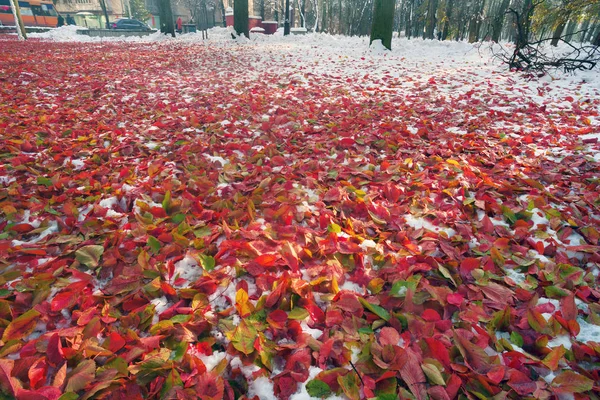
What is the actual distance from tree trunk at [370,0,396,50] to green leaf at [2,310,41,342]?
12814mm

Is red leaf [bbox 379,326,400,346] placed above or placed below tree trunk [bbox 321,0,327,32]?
below

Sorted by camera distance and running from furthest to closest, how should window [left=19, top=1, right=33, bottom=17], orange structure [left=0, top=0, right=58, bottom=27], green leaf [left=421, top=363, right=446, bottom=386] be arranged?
window [left=19, top=1, right=33, bottom=17] < orange structure [left=0, top=0, right=58, bottom=27] < green leaf [left=421, top=363, right=446, bottom=386]

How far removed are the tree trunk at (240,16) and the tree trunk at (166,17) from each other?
652 centimetres

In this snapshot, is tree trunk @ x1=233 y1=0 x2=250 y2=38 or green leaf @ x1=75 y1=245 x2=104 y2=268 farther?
tree trunk @ x1=233 y1=0 x2=250 y2=38

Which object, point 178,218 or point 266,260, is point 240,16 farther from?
point 266,260

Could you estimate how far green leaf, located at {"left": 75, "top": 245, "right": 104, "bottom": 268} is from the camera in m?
1.98

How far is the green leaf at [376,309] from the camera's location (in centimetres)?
164

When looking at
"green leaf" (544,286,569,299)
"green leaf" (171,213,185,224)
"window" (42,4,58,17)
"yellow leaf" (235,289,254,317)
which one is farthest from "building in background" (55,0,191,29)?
"green leaf" (544,286,569,299)

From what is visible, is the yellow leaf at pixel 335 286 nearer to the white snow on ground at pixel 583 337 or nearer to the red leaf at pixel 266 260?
the red leaf at pixel 266 260

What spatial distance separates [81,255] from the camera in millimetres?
2016

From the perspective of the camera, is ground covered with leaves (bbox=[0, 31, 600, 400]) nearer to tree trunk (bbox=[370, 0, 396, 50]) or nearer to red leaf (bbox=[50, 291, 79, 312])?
red leaf (bbox=[50, 291, 79, 312])

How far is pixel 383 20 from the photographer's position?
11633 mm

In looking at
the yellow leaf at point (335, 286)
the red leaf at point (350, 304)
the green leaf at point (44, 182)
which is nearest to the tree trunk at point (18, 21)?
the green leaf at point (44, 182)

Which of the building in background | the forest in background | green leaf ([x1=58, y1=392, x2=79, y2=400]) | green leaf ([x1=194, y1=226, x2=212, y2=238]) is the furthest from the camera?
the building in background
